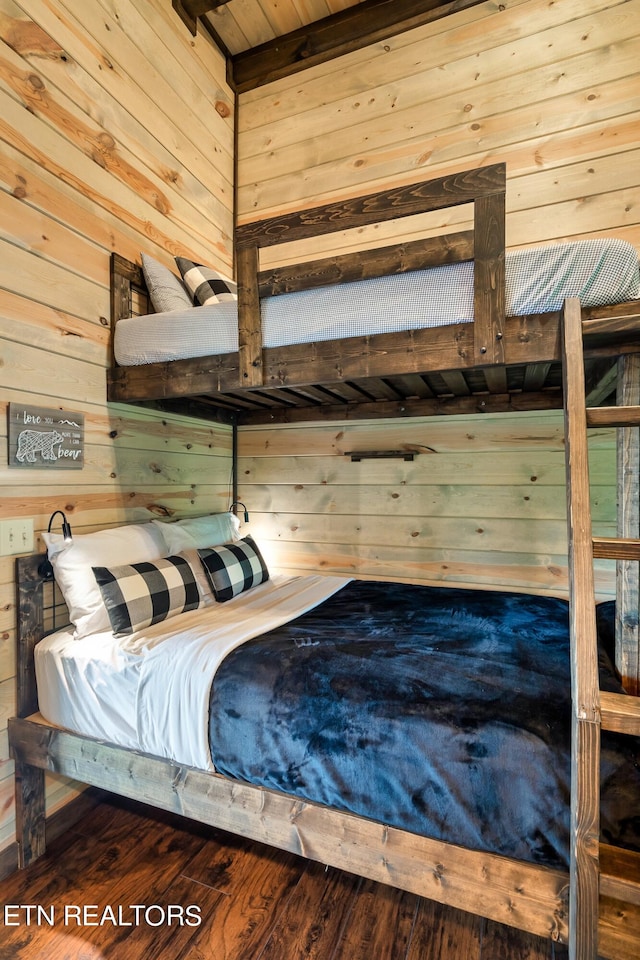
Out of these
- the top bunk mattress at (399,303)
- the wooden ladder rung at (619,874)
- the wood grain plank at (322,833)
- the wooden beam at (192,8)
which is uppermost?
the wooden beam at (192,8)

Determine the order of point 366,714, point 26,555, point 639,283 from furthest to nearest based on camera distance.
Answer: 1. point 26,555
2. point 639,283
3. point 366,714

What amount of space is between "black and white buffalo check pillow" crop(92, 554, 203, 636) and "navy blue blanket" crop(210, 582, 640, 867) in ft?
1.38

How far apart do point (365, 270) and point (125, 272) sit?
119cm

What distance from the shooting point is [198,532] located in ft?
7.35

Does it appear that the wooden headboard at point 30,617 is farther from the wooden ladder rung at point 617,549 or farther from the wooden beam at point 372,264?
the wooden ladder rung at point 617,549

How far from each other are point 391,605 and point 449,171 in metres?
2.36

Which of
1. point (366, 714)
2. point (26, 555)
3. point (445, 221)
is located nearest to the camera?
point (366, 714)

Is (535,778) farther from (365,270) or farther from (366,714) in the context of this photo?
(365,270)

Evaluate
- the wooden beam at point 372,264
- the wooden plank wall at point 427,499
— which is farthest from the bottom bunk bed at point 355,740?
the wooden beam at point 372,264

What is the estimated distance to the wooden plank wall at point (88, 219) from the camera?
5.22 ft

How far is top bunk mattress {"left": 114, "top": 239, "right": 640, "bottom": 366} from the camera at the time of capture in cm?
129

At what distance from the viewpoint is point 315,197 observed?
2.83 metres

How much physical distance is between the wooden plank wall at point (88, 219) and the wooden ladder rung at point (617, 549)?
1788 millimetres

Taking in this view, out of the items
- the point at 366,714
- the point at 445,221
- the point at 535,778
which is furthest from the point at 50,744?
the point at 445,221
